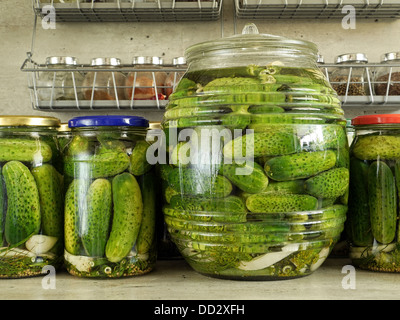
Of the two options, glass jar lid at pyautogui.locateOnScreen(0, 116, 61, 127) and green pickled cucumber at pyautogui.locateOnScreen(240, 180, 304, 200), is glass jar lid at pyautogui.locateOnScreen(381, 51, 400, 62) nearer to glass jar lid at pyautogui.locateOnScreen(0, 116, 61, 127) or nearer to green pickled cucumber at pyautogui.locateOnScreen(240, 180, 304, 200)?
green pickled cucumber at pyautogui.locateOnScreen(240, 180, 304, 200)

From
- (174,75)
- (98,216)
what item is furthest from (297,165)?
(174,75)

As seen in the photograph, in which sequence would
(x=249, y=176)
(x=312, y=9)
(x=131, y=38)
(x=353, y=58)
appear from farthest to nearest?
(x=131, y=38), (x=312, y=9), (x=353, y=58), (x=249, y=176)

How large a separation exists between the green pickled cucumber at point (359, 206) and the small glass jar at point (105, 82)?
75 centimetres

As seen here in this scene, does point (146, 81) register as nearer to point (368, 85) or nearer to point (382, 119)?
point (368, 85)

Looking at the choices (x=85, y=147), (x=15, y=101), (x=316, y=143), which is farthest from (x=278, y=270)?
(x=15, y=101)

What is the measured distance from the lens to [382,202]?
0.56 m

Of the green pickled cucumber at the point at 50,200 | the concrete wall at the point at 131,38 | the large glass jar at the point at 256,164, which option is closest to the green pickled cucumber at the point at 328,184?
the large glass jar at the point at 256,164

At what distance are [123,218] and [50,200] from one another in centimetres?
10

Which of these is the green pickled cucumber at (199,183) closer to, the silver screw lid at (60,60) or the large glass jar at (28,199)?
the large glass jar at (28,199)

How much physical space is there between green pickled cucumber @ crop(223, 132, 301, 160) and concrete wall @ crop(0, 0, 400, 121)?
37.3 inches

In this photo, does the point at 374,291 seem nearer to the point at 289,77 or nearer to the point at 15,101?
the point at 289,77

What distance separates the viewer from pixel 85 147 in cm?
55
